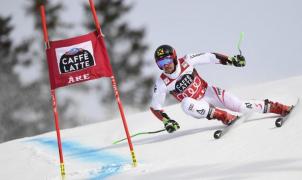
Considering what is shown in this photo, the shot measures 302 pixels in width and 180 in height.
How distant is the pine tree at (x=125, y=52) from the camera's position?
28625 millimetres

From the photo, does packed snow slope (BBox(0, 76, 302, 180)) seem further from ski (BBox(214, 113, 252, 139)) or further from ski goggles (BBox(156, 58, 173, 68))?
ski goggles (BBox(156, 58, 173, 68))

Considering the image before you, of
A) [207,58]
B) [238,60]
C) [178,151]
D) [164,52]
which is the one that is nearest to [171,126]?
[178,151]

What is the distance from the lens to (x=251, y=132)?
22.2 ft

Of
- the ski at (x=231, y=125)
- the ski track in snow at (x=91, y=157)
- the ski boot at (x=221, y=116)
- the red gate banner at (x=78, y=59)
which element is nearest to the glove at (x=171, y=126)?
the ski boot at (x=221, y=116)

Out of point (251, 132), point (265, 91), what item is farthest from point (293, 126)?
point (265, 91)

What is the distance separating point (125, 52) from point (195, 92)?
21.9m

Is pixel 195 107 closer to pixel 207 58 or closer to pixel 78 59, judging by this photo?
pixel 207 58

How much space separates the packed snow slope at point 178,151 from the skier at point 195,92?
239mm

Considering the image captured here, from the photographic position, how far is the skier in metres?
7.29

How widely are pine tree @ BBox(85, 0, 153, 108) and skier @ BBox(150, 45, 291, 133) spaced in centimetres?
2067

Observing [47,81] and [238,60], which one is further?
[47,81]

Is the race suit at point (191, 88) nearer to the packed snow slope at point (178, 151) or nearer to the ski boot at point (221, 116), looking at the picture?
the ski boot at point (221, 116)

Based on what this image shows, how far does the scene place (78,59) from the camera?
643 cm

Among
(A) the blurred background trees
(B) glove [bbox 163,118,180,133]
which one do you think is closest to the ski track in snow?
(B) glove [bbox 163,118,180,133]
